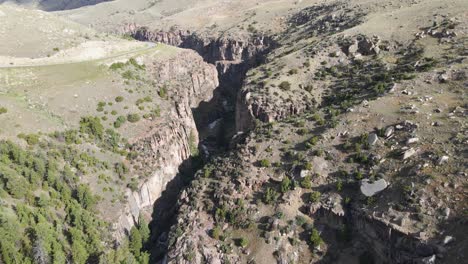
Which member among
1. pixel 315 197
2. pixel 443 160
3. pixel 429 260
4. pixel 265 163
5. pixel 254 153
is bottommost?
pixel 315 197

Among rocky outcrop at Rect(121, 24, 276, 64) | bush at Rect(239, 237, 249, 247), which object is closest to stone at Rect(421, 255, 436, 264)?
bush at Rect(239, 237, 249, 247)

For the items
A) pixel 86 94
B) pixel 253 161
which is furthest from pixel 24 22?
pixel 253 161

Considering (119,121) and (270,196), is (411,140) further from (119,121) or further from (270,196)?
(119,121)

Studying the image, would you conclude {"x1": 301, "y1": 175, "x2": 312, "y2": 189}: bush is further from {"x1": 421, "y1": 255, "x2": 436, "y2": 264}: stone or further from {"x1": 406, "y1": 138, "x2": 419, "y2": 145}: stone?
{"x1": 421, "y1": 255, "x2": 436, "y2": 264}: stone

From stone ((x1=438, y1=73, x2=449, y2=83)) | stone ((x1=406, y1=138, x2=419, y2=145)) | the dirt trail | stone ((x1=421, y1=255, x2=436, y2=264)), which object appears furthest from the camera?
the dirt trail

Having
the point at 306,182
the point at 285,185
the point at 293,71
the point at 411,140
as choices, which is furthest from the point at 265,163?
the point at 293,71

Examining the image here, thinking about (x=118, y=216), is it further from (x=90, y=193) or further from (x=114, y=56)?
(x=114, y=56)

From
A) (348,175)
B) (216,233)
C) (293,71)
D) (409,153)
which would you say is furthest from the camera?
(293,71)

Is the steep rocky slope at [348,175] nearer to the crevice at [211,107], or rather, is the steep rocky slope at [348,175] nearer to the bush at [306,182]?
the bush at [306,182]
